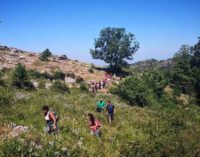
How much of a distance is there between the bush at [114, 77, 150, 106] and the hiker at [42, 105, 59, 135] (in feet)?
102

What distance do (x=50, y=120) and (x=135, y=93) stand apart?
31.7 meters

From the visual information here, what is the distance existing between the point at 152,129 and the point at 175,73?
45994 mm

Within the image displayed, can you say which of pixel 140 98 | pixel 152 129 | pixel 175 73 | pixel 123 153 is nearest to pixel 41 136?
pixel 123 153

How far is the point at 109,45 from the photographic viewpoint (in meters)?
83.5

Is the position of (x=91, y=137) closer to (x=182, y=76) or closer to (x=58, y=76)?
(x=58, y=76)

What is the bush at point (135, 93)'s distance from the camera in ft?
158

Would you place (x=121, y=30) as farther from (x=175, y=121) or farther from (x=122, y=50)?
(x=175, y=121)

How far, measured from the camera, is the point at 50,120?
17.2 m

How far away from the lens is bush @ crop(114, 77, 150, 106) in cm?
4819

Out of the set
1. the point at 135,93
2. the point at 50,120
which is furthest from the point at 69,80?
the point at 50,120

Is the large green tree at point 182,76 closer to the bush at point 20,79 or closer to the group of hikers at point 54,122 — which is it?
the bush at point 20,79

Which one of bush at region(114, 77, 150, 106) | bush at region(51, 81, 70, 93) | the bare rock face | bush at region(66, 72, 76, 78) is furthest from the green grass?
bush at region(66, 72, 76, 78)

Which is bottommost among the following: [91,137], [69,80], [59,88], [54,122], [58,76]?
[91,137]

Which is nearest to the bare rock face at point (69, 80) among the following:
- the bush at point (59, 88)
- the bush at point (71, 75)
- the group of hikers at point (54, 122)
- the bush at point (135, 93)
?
the bush at point (71, 75)
